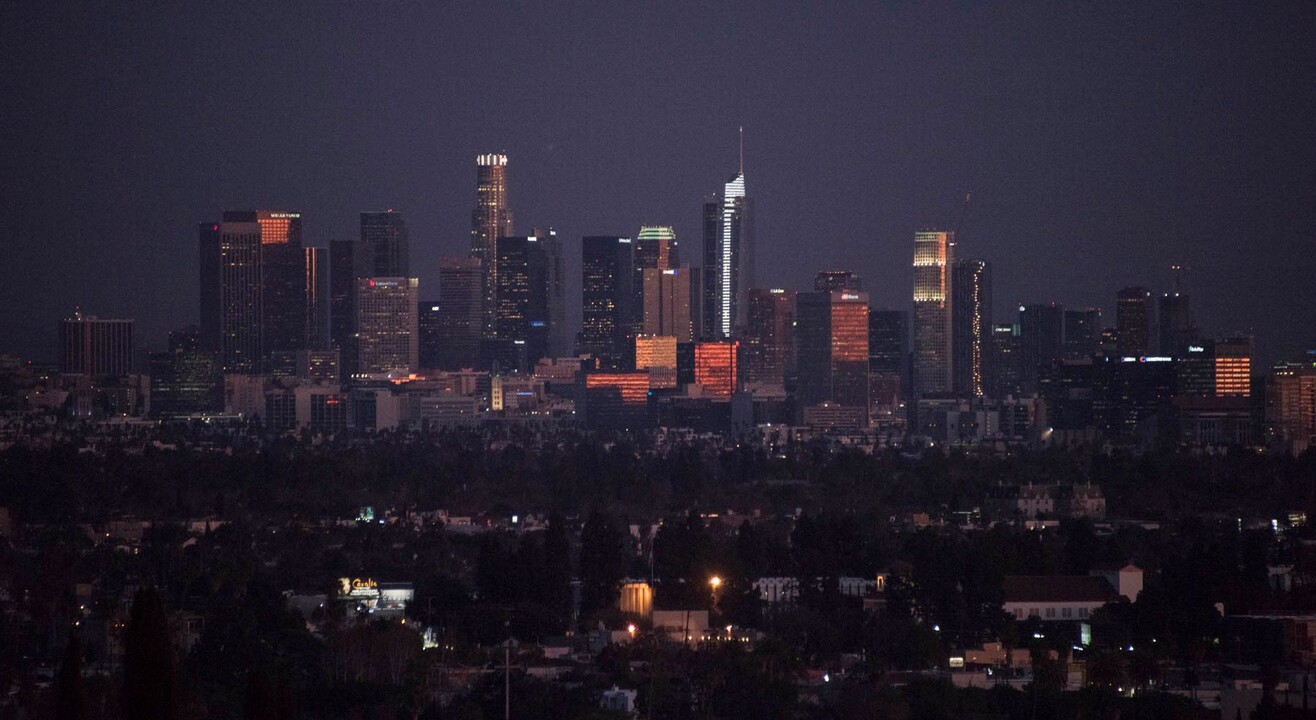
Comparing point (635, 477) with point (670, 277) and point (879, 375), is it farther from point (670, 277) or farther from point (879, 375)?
point (670, 277)

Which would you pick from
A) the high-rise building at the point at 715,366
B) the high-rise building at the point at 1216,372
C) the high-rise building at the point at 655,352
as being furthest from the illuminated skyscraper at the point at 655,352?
the high-rise building at the point at 1216,372

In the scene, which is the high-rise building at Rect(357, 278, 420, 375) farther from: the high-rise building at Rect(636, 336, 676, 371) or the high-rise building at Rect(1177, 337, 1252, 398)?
the high-rise building at Rect(1177, 337, 1252, 398)

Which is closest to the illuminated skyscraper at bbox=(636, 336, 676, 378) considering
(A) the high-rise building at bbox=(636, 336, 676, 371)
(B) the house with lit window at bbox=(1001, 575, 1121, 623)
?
(A) the high-rise building at bbox=(636, 336, 676, 371)

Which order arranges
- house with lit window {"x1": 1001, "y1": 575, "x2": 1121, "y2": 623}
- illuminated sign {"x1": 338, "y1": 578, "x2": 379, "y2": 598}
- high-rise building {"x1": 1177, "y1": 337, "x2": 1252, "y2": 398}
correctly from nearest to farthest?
1. house with lit window {"x1": 1001, "y1": 575, "x2": 1121, "y2": 623}
2. illuminated sign {"x1": 338, "y1": 578, "x2": 379, "y2": 598}
3. high-rise building {"x1": 1177, "y1": 337, "x2": 1252, "y2": 398}

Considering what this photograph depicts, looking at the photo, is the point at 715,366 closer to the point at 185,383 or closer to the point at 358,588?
the point at 185,383

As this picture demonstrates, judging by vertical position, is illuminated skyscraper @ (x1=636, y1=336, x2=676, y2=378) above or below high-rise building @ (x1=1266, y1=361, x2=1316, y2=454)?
above

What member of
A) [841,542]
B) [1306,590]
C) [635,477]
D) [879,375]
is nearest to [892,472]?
[635,477]

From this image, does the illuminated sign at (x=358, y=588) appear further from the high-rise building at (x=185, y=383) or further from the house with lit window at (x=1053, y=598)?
the high-rise building at (x=185, y=383)
